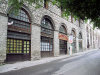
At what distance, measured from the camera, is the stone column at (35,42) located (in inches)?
527

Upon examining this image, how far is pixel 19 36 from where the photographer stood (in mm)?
12125

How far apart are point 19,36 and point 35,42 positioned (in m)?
2.35

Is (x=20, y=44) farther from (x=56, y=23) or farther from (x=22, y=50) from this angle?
(x=56, y=23)

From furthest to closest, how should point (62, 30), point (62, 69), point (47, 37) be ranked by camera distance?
point (62, 30), point (47, 37), point (62, 69)

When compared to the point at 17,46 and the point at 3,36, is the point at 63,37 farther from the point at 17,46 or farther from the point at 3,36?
the point at 3,36

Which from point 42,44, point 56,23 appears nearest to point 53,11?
point 56,23

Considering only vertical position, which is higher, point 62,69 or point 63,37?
point 63,37

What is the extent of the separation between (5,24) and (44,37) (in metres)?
6.92

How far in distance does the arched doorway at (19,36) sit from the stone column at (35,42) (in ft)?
1.21

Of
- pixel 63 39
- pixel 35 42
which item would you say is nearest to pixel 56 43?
pixel 63 39

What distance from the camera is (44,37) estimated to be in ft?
53.2

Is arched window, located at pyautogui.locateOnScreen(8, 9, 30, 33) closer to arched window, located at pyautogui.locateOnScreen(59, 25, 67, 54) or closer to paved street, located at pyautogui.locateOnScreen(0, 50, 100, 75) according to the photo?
paved street, located at pyautogui.locateOnScreen(0, 50, 100, 75)

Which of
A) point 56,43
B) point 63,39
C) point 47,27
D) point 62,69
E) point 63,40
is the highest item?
point 47,27

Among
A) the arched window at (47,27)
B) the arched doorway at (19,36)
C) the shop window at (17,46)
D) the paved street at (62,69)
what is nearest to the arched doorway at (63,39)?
the arched window at (47,27)
